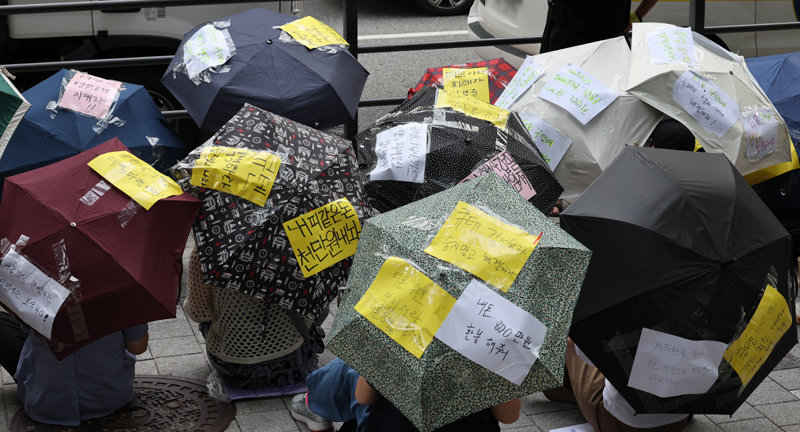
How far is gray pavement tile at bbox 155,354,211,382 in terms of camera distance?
15.9ft

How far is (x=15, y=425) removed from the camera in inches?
169

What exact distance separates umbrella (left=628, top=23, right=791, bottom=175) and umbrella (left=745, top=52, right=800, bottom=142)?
322 millimetres

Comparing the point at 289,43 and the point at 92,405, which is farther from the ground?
the point at 289,43

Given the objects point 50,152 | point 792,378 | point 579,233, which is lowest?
point 792,378

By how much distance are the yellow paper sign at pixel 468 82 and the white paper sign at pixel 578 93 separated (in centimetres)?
44

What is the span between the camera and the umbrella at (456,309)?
296 centimetres

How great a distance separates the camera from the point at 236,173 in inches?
150

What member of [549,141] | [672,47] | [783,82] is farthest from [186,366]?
[783,82]

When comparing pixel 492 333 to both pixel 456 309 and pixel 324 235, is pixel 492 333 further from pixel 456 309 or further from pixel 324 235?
pixel 324 235

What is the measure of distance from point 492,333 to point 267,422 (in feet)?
6.05

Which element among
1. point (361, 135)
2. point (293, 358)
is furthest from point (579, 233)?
point (293, 358)

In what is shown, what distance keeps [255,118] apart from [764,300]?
2.11 metres

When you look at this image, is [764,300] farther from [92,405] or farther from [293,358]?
[92,405]

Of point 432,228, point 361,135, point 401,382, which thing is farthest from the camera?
point 361,135
